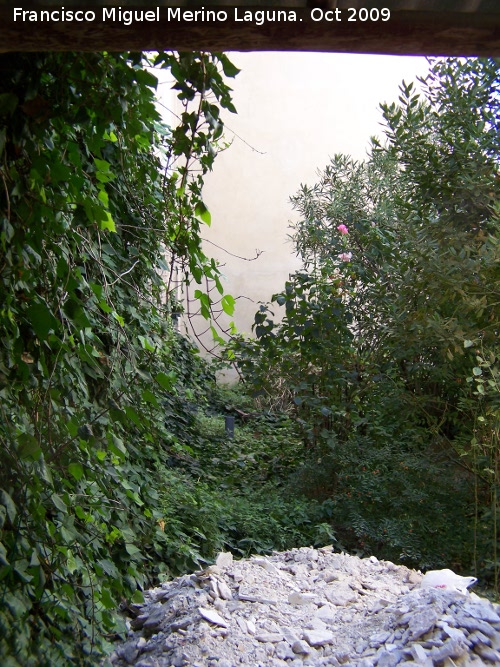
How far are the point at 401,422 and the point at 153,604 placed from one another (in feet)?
8.82

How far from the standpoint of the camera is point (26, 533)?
2402 mm

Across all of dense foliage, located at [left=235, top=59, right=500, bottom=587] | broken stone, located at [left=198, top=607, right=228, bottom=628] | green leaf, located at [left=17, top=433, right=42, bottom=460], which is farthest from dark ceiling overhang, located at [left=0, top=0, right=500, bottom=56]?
dense foliage, located at [left=235, top=59, right=500, bottom=587]

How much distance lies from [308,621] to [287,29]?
2778mm

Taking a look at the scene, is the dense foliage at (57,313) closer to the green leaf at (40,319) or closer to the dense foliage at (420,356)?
the green leaf at (40,319)

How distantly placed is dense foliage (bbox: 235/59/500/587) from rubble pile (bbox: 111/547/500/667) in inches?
47.8

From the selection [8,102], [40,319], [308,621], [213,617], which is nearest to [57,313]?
[40,319]

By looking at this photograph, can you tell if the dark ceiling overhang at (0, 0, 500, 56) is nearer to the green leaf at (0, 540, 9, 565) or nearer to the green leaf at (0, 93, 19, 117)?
the green leaf at (0, 93, 19, 117)

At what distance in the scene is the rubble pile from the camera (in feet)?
9.66

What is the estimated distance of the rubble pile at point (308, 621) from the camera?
294 centimetres

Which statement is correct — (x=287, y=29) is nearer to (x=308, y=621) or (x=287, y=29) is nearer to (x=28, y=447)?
(x=28, y=447)

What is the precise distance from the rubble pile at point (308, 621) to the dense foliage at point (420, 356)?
1213 mm

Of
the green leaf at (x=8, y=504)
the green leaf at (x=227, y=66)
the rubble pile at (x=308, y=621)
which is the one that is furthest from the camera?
the rubble pile at (x=308, y=621)

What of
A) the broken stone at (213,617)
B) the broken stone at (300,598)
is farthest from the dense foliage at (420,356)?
the broken stone at (213,617)

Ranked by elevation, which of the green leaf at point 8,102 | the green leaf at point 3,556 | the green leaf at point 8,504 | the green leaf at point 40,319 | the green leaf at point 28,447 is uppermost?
the green leaf at point 8,102
